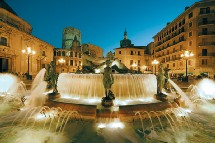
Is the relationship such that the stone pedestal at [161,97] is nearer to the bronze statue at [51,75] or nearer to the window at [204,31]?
the bronze statue at [51,75]

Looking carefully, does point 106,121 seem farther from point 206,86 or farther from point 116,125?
point 206,86

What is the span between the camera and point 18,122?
6.83m

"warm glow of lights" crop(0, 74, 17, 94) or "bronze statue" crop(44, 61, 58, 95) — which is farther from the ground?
"bronze statue" crop(44, 61, 58, 95)

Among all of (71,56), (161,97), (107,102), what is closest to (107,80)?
(107,102)

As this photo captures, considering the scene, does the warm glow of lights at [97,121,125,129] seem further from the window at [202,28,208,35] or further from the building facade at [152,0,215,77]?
the window at [202,28,208,35]

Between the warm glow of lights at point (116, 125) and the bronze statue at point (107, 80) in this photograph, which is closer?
the warm glow of lights at point (116, 125)

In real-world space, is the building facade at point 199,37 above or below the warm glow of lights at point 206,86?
above

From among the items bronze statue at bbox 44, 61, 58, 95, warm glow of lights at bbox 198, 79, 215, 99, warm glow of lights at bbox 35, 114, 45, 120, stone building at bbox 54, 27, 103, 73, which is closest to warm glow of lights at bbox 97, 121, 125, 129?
warm glow of lights at bbox 35, 114, 45, 120

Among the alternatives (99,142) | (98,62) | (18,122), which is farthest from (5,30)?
(99,142)

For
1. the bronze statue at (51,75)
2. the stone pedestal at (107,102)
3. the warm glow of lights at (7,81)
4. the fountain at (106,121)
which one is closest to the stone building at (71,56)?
the warm glow of lights at (7,81)

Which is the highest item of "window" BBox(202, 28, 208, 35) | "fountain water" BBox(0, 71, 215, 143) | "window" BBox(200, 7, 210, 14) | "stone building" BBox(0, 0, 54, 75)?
"window" BBox(200, 7, 210, 14)

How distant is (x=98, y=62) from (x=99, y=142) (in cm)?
1048

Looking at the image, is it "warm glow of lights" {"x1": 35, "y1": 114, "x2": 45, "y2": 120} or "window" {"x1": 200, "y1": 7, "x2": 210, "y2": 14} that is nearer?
"warm glow of lights" {"x1": 35, "y1": 114, "x2": 45, "y2": 120}

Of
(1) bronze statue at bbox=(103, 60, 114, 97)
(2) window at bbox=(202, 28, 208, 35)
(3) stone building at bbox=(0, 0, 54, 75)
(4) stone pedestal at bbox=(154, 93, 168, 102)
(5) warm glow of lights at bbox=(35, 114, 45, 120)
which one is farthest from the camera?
(2) window at bbox=(202, 28, 208, 35)
